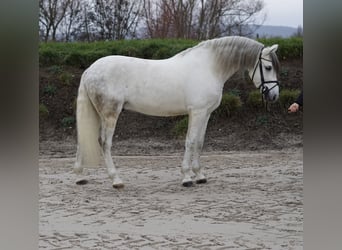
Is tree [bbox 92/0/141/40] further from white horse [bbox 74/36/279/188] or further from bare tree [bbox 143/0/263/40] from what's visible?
white horse [bbox 74/36/279/188]

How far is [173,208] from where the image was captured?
2664 millimetres

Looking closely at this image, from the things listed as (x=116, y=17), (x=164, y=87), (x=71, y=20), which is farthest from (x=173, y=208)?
(x=116, y=17)

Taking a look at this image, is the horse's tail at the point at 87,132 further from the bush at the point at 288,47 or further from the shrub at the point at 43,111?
the bush at the point at 288,47

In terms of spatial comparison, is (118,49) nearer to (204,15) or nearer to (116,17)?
(116,17)

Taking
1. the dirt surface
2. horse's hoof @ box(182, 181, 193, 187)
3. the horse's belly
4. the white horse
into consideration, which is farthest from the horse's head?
horse's hoof @ box(182, 181, 193, 187)

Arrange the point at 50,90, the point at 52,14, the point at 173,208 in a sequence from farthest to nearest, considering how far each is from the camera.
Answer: the point at 50,90 → the point at 52,14 → the point at 173,208

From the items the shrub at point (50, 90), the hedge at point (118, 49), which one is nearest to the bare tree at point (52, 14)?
the hedge at point (118, 49)

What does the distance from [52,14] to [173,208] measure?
3274 mm

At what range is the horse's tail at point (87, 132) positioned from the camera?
118 inches

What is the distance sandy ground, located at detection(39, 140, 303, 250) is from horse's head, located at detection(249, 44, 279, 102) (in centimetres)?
64

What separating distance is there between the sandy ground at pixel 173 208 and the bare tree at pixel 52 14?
5.26ft

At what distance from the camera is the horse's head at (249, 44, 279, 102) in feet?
10.4

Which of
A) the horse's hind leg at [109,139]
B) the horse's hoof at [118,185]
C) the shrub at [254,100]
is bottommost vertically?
the horse's hoof at [118,185]
